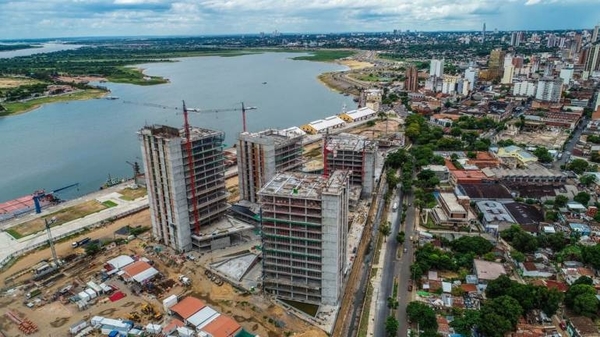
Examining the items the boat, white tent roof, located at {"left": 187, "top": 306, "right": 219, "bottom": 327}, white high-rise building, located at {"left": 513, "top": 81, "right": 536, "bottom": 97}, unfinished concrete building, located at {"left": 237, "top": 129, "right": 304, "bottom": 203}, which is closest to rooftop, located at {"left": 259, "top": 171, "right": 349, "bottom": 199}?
unfinished concrete building, located at {"left": 237, "top": 129, "right": 304, "bottom": 203}

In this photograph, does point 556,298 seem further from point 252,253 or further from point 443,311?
point 252,253

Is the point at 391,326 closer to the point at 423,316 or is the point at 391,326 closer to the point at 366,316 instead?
the point at 423,316

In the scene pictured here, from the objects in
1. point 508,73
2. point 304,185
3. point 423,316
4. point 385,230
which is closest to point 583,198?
point 385,230

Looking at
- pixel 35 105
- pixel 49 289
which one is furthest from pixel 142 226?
pixel 35 105

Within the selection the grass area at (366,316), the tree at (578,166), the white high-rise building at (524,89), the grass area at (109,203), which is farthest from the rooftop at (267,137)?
the white high-rise building at (524,89)

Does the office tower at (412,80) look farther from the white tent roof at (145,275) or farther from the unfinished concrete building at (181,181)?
the white tent roof at (145,275)

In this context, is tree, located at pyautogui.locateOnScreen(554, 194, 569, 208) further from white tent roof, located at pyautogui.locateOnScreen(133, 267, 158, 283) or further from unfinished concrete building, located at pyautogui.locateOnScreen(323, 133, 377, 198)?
white tent roof, located at pyautogui.locateOnScreen(133, 267, 158, 283)
